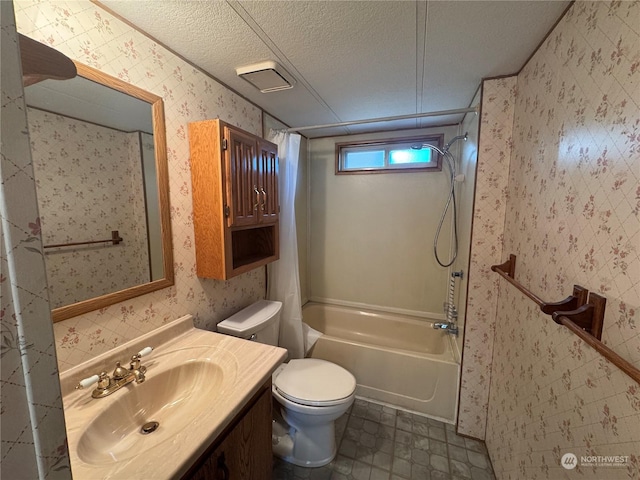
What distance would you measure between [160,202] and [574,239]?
158 cm

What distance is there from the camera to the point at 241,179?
4.46 ft

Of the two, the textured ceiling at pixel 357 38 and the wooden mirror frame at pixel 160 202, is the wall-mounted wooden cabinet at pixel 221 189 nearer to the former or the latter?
the wooden mirror frame at pixel 160 202

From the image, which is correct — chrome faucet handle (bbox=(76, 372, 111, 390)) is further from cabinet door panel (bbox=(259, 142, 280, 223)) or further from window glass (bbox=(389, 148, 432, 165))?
window glass (bbox=(389, 148, 432, 165))

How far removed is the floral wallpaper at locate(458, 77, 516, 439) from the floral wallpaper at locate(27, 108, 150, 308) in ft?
5.62

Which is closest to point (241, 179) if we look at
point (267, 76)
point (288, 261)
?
point (267, 76)

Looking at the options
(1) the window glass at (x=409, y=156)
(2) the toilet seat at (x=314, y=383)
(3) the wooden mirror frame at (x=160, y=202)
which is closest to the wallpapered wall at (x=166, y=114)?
(3) the wooden mirror frame at (x=160, y=202)

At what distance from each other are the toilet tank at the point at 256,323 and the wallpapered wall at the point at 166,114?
4.2 inches

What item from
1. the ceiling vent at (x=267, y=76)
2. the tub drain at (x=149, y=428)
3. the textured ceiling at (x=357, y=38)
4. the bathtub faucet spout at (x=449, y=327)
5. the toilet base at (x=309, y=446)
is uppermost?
the textured ceiling at (x=357, y=38)

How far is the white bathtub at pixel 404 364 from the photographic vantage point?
1.77 meters

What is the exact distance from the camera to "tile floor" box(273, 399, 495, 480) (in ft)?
4.62

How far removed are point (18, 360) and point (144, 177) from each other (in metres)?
1.01

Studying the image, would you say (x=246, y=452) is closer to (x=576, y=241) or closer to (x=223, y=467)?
(x=223, y=467)

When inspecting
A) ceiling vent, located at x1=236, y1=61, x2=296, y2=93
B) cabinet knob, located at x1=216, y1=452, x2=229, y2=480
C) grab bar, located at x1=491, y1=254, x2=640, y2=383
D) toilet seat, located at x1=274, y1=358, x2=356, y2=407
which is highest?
ceiling vent, located at x1=236, y1=61, x2=296, y2=93

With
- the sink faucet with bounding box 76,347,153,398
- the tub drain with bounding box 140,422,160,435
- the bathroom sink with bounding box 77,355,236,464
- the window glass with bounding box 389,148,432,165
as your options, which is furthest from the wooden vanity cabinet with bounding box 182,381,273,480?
the window glass with bounding box 389,148,432,165
